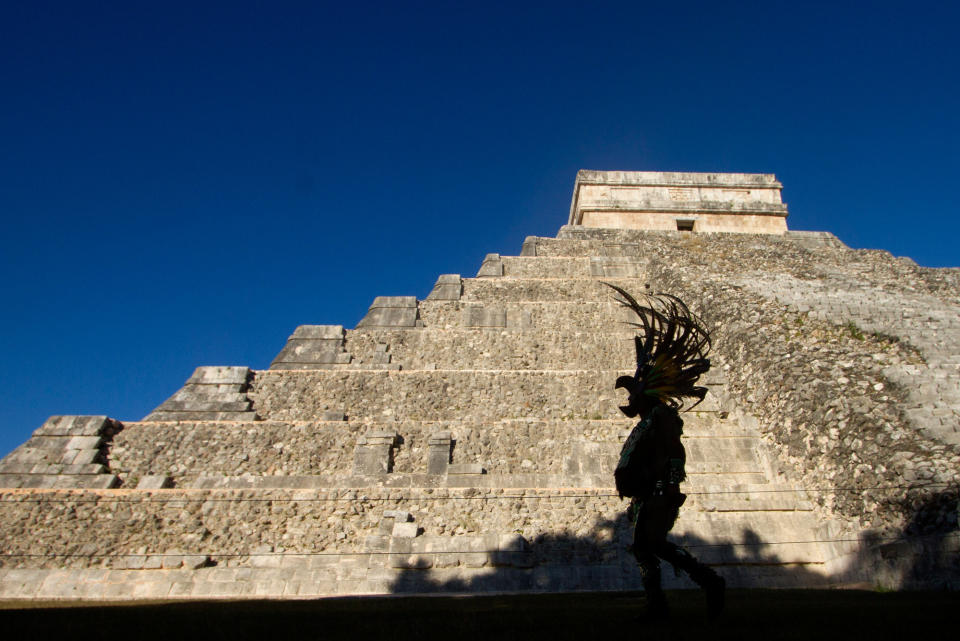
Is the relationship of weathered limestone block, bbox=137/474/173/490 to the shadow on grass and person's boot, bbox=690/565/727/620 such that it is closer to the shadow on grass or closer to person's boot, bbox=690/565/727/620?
the shadow on grass

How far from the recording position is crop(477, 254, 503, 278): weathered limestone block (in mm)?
16438

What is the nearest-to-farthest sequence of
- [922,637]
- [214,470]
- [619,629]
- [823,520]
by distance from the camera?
[922,637] → [619,629] → [823,520] → [214,470]

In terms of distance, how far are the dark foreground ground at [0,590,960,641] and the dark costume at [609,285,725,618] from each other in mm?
291

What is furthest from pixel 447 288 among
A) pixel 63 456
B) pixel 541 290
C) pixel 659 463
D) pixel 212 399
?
pixel 659 463

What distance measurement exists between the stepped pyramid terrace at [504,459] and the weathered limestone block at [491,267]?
1487 mm

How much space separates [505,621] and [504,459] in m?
5.60

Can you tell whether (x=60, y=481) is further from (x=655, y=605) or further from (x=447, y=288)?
(x=655, y=605)

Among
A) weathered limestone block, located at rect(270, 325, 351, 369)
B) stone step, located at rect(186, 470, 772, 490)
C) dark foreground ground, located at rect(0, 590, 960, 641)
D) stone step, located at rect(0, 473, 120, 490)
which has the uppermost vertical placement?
weathered limestone block, located at rect(270, 325, 351, 369)

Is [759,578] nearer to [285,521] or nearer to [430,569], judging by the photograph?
[430,569]

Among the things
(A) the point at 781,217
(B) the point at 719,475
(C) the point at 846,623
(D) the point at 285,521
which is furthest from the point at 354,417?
(A) the point at 781,217

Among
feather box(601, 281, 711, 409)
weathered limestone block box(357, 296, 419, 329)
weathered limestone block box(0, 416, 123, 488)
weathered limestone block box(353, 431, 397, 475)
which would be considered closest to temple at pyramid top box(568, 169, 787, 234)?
weathered limestone block box(357, 296, 419, 329)

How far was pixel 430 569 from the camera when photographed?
7285mm

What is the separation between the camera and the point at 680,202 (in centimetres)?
2186

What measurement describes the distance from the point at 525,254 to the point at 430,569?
11.5 metres
